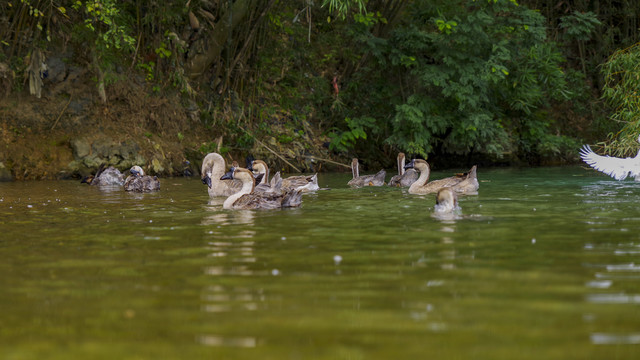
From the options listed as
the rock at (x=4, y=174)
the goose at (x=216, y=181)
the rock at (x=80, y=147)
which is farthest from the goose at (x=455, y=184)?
the rock at (x=4, y=174)

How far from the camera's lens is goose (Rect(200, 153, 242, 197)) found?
49.0 ft

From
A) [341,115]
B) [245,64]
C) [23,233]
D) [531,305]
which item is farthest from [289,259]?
[341,115]

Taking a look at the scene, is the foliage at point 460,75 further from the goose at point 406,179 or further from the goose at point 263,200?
the goose at point 263,200

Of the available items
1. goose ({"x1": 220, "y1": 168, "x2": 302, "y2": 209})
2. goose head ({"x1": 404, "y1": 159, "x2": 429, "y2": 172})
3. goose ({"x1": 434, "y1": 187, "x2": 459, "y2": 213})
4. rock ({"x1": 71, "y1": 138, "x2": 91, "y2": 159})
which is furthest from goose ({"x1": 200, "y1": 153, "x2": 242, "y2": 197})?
rock ({"x1": 71, "y1": 138, "x2": 91, "y2": 159})

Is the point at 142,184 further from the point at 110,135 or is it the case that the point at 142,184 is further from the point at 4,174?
the point at 110,135

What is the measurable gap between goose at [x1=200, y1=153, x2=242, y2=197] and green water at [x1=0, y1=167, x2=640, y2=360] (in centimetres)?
372

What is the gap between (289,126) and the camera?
27.8 meters

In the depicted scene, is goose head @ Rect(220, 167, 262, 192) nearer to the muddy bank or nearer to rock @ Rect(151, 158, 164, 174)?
the muddy bank

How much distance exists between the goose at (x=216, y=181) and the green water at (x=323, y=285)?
147 inches

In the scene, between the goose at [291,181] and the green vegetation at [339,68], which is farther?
the green vegetation at [339,68]

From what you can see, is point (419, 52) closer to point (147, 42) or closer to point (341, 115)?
point (341, 115)

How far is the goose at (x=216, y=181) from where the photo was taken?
1493cm

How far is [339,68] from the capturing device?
30.2 metres

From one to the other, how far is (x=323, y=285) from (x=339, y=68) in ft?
81.4
